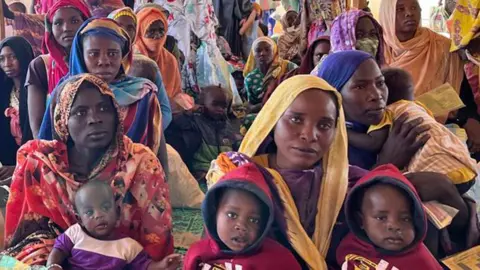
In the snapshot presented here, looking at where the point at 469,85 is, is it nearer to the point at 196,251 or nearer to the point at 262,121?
the point at 262,121

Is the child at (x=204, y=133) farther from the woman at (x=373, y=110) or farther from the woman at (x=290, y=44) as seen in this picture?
the woman at (x=290, y=44)

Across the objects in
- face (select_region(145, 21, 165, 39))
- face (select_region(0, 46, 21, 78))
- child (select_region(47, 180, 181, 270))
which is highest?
face (select_region(145, 21, 165, 39))

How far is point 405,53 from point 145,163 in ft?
7.22

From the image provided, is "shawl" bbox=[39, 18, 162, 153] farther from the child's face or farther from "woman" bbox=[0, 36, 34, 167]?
the child's face

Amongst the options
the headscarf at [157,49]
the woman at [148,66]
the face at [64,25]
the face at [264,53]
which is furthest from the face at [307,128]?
the face at [264,53]

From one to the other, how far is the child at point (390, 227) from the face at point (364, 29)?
1755 mm

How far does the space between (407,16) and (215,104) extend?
1412mm

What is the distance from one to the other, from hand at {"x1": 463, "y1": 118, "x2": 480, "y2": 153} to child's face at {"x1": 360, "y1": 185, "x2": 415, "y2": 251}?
197 centimetres

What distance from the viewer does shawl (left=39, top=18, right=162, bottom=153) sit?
2.48 m

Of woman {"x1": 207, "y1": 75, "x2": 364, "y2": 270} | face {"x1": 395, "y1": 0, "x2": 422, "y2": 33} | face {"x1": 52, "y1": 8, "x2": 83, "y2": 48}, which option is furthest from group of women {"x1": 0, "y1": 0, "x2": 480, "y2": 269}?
face {"x1": 395, "y1": 0, "x2": 422, "y2": 33}

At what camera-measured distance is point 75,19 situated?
2939mm

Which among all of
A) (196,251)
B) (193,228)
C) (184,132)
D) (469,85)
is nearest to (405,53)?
(469,85)

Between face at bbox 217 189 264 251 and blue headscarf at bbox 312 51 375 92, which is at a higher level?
blue headscarf at bbox 312 51 375 92

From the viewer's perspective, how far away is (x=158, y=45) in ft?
13.2
